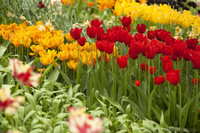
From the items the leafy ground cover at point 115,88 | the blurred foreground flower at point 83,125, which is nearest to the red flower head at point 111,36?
the leafy ground cover at point 115,88

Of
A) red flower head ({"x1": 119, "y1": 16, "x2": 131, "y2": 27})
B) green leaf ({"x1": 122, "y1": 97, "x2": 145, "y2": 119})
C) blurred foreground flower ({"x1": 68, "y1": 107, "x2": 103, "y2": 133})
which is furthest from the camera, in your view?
red flower head ({"x1": 119, "y1": 16, "x2": 131, "y2": 27})

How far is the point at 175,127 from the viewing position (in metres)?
1.98

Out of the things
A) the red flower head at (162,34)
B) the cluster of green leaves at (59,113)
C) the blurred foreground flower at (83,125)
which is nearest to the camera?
the blurred foreground flower at (83,125)

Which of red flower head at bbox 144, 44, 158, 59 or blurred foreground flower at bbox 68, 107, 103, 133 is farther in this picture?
red flower head at bbox 144, 44, 158, 59

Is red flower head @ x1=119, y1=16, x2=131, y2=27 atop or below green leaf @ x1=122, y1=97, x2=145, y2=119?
atop

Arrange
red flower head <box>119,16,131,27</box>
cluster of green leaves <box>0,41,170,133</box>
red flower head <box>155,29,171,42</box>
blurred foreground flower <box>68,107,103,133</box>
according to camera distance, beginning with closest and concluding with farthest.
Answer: blurred foreground flower <box>68,107,103,133</box> < cluster of green leaves <box>0,41,170,133</box> < red flower head <box>155,29,171,42</box> < red flower head <box>119,16,131,27</box>

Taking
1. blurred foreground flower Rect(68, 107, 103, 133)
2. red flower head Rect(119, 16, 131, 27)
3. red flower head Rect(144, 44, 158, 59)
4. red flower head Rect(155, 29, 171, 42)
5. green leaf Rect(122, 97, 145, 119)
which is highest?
red flower head Rect(119, 16, 131, 27)

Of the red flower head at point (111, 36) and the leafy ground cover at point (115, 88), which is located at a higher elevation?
the red flower head at point (111, 36)

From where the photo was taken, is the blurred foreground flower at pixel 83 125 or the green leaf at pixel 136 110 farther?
the green leaf at pixel 136 110

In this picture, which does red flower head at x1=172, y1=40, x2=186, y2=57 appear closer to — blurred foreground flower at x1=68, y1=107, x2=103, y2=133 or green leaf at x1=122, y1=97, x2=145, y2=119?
green leaf at x1=122, y1=97, x2=145, y2=119

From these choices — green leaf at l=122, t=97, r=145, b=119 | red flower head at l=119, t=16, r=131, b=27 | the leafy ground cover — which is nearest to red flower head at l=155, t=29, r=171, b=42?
the leafy ground cover

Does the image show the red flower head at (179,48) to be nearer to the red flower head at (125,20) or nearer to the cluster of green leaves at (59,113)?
the cluster of green leaves at (59,113)

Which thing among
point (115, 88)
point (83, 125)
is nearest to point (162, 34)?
point (115, 88)

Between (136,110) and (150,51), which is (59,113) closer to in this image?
(136,110)
